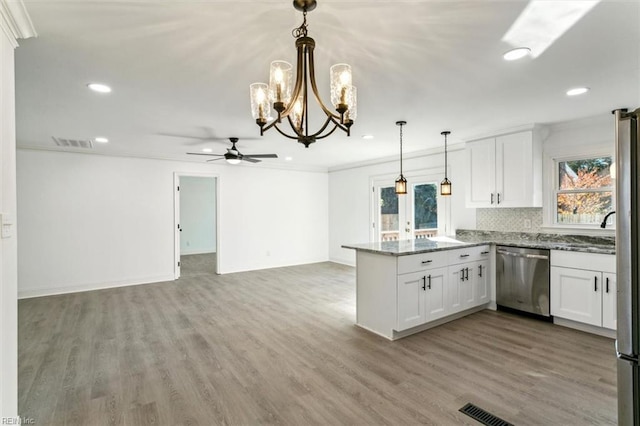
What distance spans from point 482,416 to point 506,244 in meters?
2.66

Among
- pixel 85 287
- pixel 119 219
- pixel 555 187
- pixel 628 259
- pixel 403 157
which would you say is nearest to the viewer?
pixel 628 259

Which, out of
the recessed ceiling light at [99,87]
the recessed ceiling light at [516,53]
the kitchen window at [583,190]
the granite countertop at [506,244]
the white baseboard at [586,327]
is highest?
the recessed ceiling light at [99,87]

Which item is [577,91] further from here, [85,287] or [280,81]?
[85,287]

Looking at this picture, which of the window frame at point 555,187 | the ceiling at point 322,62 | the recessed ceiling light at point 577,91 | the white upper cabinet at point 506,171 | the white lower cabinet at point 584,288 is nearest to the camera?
the ceiling at point 322,62

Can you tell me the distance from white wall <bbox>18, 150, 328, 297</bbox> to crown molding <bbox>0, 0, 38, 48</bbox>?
4374mm

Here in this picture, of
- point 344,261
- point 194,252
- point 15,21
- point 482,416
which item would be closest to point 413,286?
point 482,416

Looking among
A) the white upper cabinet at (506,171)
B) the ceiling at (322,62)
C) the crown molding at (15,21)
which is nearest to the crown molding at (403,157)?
the white upper cabinet at (506,171)

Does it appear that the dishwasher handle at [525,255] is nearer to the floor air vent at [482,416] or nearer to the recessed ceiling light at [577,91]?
the recessed ceiling light at [577,91]

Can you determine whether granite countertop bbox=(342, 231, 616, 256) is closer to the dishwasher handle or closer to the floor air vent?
the dishwasher handle

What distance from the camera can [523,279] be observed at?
4059mm

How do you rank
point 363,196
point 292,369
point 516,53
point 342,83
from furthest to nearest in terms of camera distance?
point 363,196 → point 292,369 → point 516,53 → point 342,83

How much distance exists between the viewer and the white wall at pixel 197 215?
1014 cm

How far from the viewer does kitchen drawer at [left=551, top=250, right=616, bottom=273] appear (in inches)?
133

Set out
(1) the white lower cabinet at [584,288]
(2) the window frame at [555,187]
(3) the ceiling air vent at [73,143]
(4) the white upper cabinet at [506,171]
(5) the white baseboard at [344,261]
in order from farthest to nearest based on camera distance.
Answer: (5) the white baseboard at [344,261], (3) the ceiling air vent at [73,143], (4) the white upper cabinet at [506,171], (2) the window frame at [555,187], (1) the white lower cabinet at [584,288]
